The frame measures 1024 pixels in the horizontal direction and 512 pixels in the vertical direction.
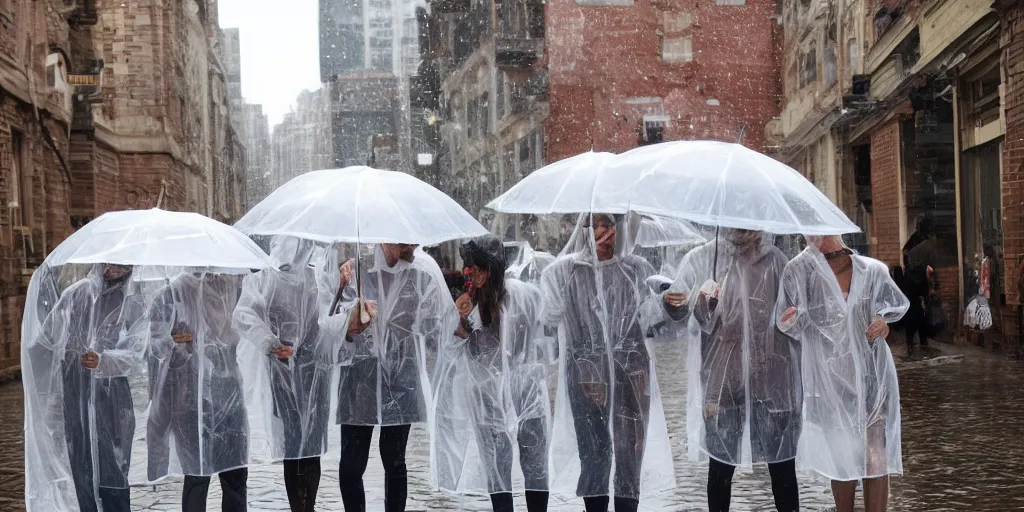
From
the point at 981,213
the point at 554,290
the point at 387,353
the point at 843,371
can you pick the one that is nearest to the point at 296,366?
the point at 387,353

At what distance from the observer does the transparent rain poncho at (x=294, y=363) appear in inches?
220

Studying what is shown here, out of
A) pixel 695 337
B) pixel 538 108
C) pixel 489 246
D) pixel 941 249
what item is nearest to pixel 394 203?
pixel 489 246

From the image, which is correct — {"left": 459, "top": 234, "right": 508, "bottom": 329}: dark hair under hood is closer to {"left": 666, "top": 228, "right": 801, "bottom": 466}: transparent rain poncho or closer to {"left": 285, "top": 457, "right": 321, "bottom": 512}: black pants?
{"left": 666, "top": 228, "right": 801, "bottom": 466}: transparent rain poncho

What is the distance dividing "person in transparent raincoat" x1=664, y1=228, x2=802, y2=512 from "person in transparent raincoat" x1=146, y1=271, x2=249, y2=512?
6.48ft

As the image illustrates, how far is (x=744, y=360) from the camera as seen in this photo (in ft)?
17.0

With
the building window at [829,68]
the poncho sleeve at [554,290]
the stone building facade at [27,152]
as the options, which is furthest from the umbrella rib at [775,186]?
the building window at [829,68]

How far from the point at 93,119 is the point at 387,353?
19342 mm

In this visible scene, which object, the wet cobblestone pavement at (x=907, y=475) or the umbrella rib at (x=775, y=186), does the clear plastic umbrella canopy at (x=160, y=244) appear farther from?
the umbrella rib at (x=775, y=186)

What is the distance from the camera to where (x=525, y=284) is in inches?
210

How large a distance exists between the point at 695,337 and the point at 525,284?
0.79m

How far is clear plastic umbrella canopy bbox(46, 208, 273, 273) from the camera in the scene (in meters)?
5.10

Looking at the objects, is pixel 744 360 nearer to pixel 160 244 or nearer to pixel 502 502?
pixel 502 502

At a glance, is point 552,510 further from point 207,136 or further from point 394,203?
point 207,136

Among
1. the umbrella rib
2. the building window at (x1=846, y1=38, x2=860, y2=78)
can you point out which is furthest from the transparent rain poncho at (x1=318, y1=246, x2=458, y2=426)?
the building window at (x1=846, y1=38, x2=860, y2=78)
